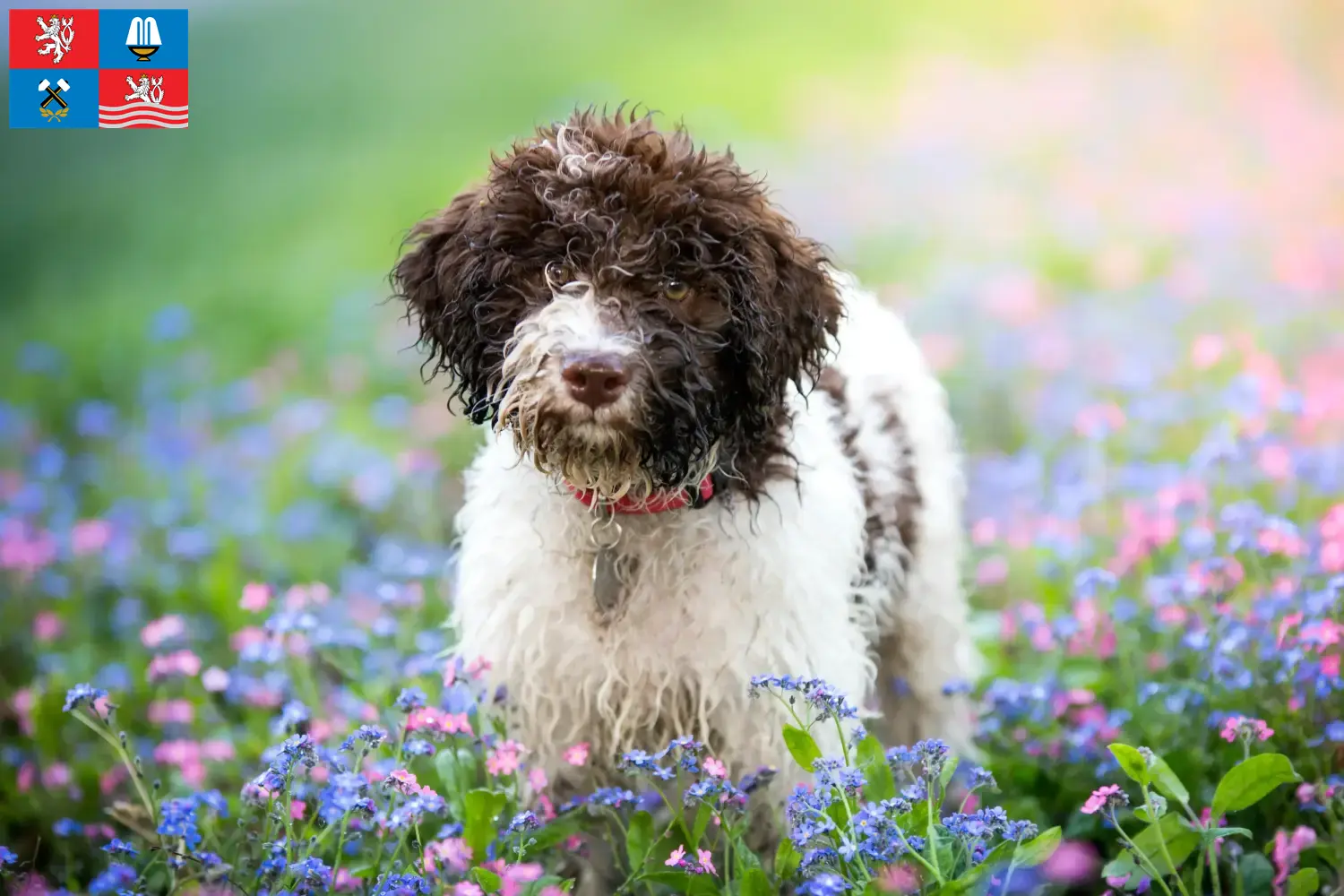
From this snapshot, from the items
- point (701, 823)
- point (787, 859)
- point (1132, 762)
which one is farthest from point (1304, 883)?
point (701, 823)

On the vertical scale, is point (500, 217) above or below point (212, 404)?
below

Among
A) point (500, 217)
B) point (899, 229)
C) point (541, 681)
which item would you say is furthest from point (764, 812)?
point (899, 229)

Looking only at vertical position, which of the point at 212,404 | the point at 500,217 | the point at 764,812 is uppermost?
the point at 212,404

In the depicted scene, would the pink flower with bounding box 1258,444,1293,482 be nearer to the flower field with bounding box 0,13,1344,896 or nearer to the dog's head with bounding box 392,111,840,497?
the flower field with bounding box 0,13,1344,896

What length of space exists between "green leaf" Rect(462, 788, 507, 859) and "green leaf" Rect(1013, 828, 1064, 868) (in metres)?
1.03

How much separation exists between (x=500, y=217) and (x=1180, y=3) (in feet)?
17.4

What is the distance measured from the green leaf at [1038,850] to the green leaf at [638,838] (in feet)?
2.32

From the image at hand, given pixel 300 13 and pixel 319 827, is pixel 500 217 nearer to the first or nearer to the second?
pixel 319 827

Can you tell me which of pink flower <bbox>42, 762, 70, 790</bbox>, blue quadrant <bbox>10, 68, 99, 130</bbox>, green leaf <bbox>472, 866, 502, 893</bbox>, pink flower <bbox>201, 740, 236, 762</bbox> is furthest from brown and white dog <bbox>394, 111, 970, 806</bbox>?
blue quadrant <bbox>10, 68, 99, 130</bbox>

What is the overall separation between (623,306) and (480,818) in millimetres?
1076

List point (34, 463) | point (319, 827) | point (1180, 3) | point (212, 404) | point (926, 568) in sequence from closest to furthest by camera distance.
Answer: point (319, 827)
point (926, 568)
point (34, 463)
point (212, 404)
point (1180, 3)

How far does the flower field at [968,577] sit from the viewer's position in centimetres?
267

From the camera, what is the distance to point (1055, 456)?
571 centimetres

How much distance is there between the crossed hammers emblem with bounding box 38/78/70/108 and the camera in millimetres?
4234
